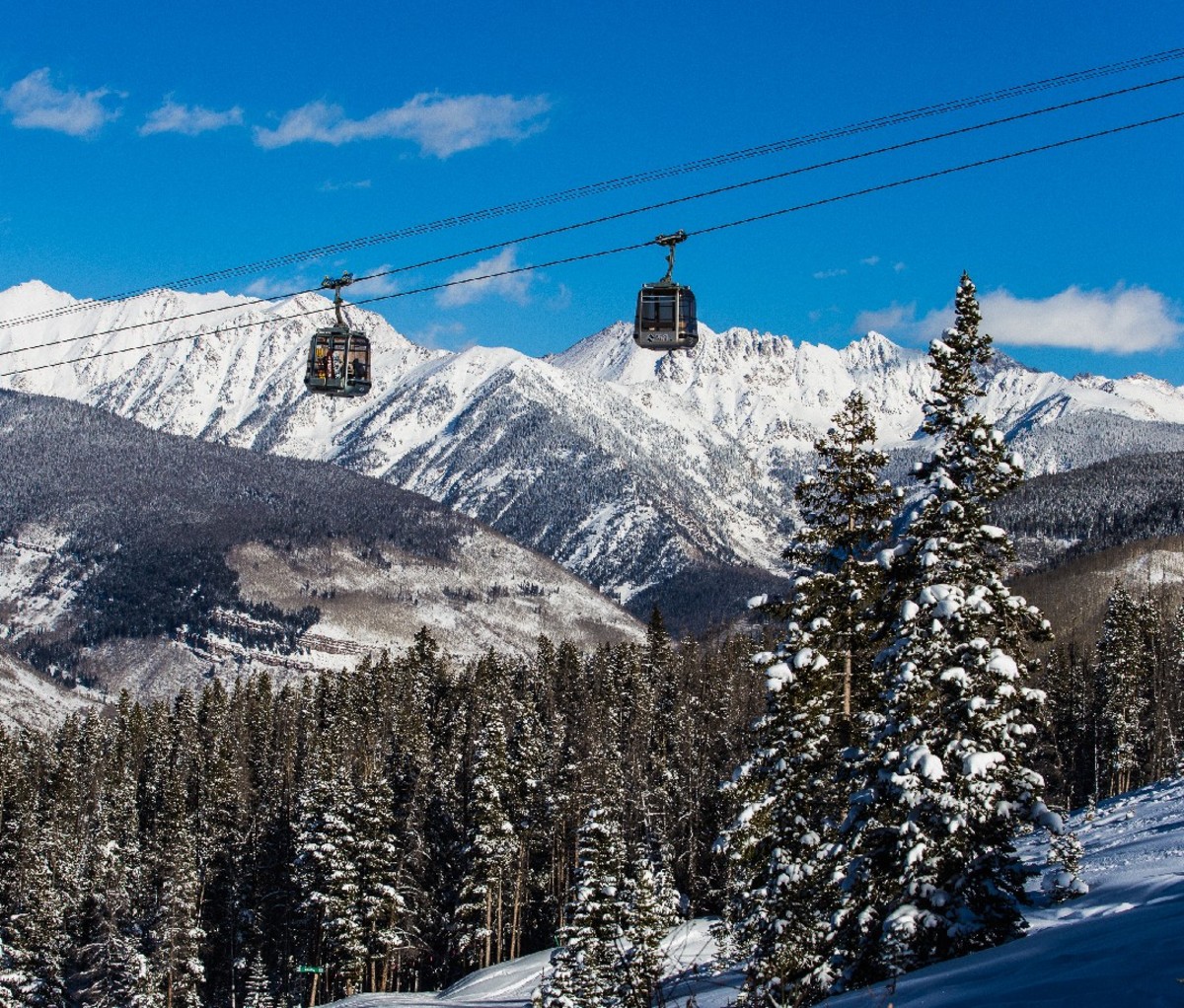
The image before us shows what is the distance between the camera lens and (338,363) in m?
29.4

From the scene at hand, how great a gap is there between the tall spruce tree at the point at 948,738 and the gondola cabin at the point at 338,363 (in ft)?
44.3

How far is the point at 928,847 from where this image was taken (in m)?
20.0

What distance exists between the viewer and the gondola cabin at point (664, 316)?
23609 mm

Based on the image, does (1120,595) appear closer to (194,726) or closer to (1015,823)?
(1015,823)

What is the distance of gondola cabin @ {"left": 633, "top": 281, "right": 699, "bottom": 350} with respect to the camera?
23609 mm

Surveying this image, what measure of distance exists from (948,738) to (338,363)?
16447mm

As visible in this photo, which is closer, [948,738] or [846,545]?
[948,738]

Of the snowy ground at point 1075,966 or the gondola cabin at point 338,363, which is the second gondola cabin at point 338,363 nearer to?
the gondola cabin at point 338,363

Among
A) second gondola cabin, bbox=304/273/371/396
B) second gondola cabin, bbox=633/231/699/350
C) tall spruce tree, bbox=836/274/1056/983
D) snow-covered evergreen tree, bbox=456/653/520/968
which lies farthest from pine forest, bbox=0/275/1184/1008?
second gondola cabin, bbox=304/273/371/396

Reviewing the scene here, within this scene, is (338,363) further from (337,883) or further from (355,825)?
(337,883)

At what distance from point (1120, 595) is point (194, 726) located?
7252 centimetres

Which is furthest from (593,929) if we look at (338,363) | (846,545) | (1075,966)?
(1075,966)

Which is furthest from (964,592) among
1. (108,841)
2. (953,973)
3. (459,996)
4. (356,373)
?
(108,841)

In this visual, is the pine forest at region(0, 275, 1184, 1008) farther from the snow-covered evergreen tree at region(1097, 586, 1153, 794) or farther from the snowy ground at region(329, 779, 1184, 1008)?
the snowy ground at region(329, 779, 1184, 1008)
